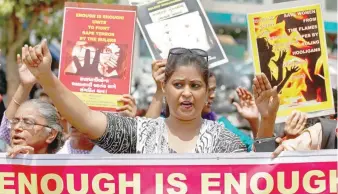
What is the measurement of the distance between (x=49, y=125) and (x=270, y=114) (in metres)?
1.05

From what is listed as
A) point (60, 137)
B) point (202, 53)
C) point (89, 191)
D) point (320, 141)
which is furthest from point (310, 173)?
point (60, 137)

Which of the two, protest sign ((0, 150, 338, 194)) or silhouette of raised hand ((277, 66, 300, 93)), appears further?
silhouette of raised hand ((277, 66, 300, 93))

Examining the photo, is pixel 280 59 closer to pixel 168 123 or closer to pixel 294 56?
pixel 294 56

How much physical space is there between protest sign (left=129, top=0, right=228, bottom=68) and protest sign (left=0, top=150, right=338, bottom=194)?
1127 mm

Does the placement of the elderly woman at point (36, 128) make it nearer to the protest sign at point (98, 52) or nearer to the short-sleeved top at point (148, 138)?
the protest sign at point (98, 52)

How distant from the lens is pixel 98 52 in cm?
480

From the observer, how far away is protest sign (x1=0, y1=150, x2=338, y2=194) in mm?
3938

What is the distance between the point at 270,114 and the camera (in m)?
4.17

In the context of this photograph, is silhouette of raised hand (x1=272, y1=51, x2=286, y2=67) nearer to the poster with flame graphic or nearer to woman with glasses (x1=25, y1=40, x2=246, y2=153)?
the poster with flame graphic

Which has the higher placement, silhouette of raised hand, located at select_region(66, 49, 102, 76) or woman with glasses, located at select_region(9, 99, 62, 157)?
silhouette of raised hand, located at select_region(66, 49, 102, 76)

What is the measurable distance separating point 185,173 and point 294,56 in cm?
110

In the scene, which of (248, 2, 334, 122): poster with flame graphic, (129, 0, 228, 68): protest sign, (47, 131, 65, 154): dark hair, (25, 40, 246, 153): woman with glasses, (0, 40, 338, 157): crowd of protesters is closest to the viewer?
(0, 40, 338, 157): crowd of protesters

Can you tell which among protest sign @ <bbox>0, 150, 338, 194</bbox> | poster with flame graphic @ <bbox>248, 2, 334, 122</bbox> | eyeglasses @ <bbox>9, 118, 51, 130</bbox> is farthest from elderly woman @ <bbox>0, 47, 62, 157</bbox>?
poster with flame graphic @ <bbox>248, 2, 334, 122</bbox>

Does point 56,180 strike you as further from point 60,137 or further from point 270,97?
point 270,97
